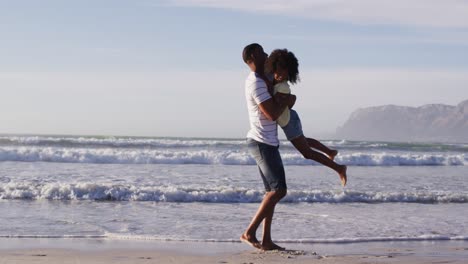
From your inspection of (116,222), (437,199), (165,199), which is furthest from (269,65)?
(437,199)

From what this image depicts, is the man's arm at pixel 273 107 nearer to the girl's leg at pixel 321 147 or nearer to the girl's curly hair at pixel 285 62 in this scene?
the girl's curly hair at pixel 285 62

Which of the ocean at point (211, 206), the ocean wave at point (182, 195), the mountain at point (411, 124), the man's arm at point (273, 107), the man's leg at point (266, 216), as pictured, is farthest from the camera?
the mountain at point (411, 124)

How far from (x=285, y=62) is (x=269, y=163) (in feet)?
2.87

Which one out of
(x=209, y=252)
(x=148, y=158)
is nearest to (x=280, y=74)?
(x=209, y=252)

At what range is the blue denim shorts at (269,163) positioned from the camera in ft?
19.2

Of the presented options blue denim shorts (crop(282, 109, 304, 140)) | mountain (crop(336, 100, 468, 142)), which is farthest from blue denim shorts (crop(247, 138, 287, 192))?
mountain (crop(336, 100, 468, 142))

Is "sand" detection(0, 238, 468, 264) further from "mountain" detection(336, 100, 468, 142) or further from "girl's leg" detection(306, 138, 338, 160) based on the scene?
"mountain" detection(336, 100, 468, 142)

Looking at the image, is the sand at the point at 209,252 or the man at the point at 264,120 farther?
the sand at the point at 209,252

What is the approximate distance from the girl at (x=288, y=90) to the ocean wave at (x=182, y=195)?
567cm

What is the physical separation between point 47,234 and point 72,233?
0.90ft

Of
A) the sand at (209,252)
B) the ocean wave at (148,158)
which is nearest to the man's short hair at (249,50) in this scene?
the sand at (209,252)

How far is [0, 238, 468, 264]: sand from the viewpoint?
6008mm

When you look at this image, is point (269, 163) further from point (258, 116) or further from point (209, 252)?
point (209, 252)

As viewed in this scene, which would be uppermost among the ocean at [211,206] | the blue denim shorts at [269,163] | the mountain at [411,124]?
the mountain at [411,124]
